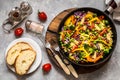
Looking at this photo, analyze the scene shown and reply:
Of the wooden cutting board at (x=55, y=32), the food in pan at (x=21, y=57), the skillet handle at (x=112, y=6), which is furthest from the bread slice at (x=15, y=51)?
the skillet handle at (x=112, y=6)

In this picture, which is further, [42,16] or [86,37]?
[42,16]

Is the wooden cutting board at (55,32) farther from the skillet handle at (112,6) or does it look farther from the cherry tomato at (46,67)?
the skillet handle at (112,6)

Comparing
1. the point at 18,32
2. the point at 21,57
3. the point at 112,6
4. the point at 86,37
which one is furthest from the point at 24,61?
the point at 112,6

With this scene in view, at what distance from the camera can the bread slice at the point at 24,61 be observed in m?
1.56

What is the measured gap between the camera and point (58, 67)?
1.60 meters

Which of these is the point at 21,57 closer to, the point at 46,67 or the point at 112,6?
the point at 46,67

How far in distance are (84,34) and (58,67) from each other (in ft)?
0.65

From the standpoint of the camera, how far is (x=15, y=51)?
1.59 metres

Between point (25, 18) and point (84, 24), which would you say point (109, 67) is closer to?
point (84, 24)

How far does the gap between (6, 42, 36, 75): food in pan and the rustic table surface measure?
66 millimetres

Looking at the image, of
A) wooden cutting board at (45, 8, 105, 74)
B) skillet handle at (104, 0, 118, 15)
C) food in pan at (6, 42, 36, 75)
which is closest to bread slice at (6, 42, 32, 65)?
food in pan at (6, 42, 36, 75)

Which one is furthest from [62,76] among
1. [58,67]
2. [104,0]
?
[104,0]

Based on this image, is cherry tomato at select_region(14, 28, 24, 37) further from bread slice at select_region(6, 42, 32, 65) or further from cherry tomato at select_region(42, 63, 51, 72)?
cherry tomato at select_region(42, 63, 51, 72)

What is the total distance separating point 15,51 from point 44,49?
0.14 metres
